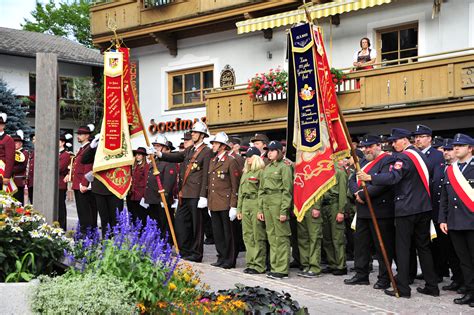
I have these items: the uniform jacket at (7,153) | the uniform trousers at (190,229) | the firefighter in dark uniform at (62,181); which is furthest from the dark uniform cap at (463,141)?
the uniform jacket at (7,153)

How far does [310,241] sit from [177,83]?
51.8 feet

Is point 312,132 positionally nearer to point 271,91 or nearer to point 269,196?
point 269,196

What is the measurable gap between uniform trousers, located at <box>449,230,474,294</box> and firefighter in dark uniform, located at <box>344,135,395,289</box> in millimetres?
940

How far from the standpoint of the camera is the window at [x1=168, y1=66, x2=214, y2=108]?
945 inches

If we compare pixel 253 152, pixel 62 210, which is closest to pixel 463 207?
pixel 253 152

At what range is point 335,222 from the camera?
10.4 meters

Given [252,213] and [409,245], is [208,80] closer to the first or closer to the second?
[252,213]

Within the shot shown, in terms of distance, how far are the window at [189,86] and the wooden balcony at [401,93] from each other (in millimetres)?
3634

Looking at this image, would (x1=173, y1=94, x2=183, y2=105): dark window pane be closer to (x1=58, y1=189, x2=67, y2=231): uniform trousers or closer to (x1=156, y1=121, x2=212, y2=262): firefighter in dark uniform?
(x1=58, y1=189, x2=67, y2=231): uniform trousers

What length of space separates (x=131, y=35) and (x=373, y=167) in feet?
57.4

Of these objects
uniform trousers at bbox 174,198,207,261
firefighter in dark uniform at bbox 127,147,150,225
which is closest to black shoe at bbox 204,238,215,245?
firefighter in dark uniform at bbox 127,147,150,225

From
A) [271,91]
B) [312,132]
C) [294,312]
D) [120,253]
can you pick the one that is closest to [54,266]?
[120,253]

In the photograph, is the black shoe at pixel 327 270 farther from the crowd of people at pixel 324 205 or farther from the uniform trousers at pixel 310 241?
the uniform trousers at pixel 310 241

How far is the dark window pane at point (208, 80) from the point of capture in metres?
23.9
